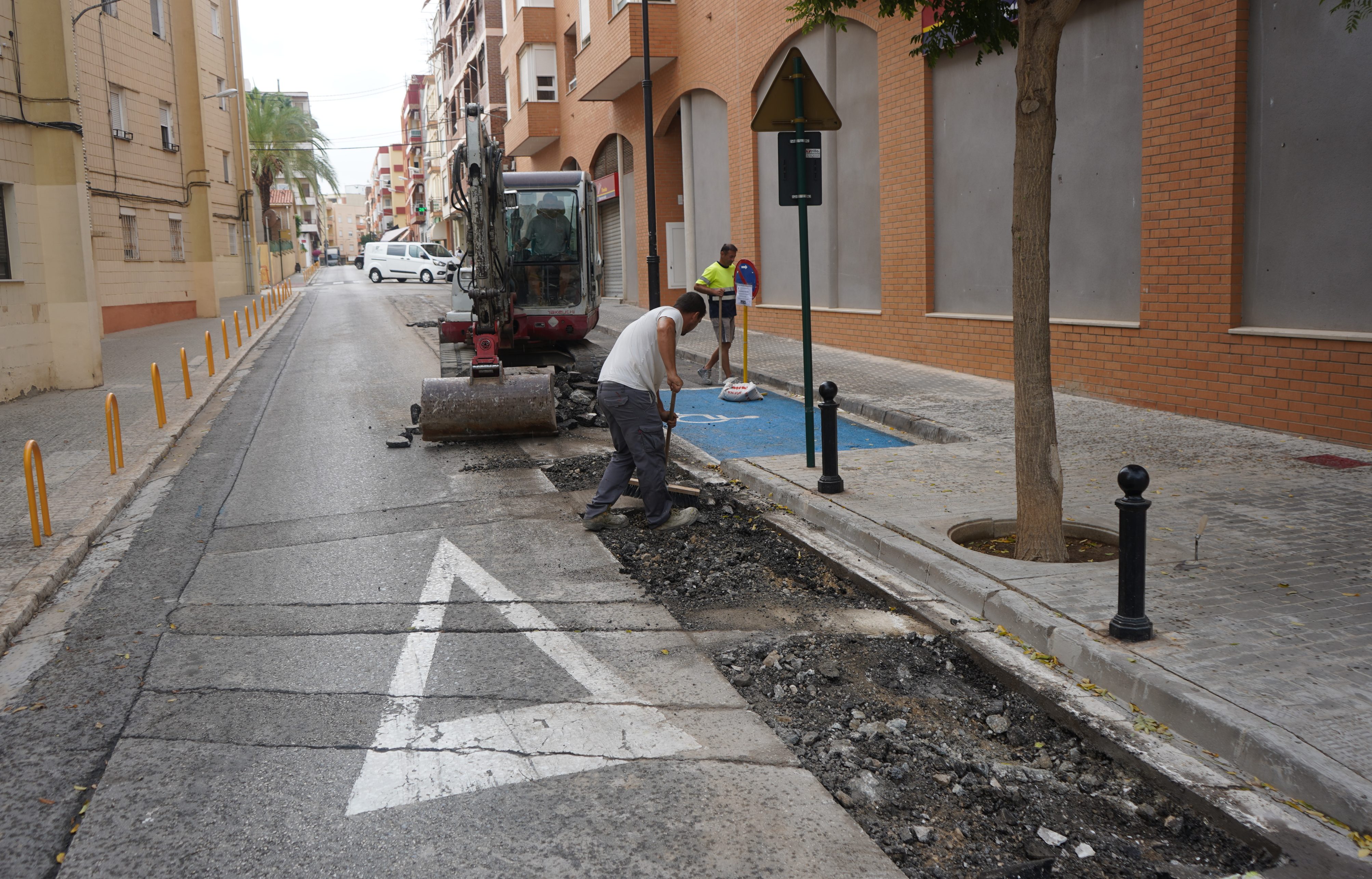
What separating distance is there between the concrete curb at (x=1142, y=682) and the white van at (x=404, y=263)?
4257 centimetres

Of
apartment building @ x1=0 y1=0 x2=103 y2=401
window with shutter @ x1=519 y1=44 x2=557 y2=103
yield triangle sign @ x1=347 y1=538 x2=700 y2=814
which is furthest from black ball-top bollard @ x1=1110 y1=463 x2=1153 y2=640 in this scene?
window with shutter @ x1=519 y1=44 x2=557 y2=103

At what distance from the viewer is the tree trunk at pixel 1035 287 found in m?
5.56

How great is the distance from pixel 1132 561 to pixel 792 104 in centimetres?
465

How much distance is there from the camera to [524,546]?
6.86 meters

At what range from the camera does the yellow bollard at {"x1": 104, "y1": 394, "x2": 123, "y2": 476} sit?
363 inches

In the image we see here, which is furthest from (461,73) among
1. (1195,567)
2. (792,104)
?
(1195,567)

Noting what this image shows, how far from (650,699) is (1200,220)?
7913 millimetres

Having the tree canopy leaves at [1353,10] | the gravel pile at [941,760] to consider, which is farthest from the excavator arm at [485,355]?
the tree canopy leaves at [1353,10]

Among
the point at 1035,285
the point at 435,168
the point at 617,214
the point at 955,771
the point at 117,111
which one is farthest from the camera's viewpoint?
the point at 435,168

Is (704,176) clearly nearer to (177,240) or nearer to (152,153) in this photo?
(152,153)

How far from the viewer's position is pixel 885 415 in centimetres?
1132

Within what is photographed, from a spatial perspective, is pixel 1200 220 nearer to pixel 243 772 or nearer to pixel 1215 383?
pixel 1215 383

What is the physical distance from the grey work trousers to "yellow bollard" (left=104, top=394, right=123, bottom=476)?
4.71m

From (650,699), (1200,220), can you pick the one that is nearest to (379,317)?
(1200,220)
